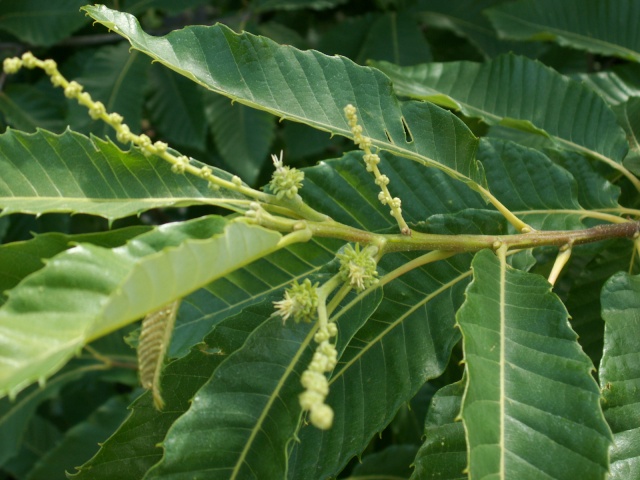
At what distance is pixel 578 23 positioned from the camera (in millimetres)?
1791

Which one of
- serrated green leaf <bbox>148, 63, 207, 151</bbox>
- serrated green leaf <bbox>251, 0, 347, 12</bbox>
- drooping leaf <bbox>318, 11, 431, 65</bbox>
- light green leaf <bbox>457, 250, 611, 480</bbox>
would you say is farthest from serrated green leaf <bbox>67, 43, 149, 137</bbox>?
light green leaf <bbox>457, 250, 611, 480</bbox>

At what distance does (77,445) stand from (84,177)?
1.83 metres

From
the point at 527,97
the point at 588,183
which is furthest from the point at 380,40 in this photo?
the point at 588,183

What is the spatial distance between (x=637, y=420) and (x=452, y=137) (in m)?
0.50

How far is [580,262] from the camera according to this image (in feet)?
4.94

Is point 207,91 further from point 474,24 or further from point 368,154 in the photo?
point 368,154

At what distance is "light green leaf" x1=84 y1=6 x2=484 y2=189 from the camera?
104 centimetres

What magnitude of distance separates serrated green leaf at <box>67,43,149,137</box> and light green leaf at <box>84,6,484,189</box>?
117cm

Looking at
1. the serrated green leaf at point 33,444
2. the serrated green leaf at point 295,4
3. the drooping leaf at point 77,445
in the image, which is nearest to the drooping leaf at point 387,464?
the drooping leaf at point 77,445

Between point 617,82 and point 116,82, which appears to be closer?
point 617,82

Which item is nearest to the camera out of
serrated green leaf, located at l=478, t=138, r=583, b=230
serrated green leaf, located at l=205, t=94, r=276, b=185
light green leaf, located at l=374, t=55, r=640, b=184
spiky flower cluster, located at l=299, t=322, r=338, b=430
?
spiky flower cluster, located at l=299, t=322, r=338, b=430

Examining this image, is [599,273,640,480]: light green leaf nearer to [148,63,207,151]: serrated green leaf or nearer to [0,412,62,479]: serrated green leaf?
[148,63,207,151]: serrated green leaf

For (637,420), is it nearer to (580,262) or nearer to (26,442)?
(580,262)

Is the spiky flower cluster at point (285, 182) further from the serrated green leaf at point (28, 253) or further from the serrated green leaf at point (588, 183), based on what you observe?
the serrated green leaf at point (588, 183)
